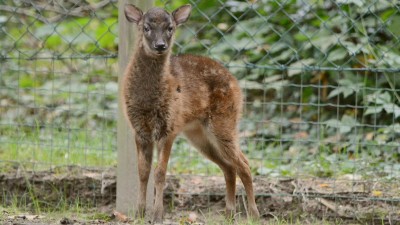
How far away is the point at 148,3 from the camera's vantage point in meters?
6.48

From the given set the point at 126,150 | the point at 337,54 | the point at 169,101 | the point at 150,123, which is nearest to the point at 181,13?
the point at 169,101

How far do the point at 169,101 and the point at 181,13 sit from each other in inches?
28.1

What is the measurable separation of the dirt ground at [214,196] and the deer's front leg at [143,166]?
617 mm

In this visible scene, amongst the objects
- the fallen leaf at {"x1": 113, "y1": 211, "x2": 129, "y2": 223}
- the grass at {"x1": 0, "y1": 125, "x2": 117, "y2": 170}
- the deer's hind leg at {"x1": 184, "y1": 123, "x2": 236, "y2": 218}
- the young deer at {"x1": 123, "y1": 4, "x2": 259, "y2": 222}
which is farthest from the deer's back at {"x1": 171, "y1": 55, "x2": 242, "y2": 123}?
the grass at {"x1": 0, "y1": 125, "x2": 117, "y2": 170}

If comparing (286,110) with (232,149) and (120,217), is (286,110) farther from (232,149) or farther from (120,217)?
(120,217)

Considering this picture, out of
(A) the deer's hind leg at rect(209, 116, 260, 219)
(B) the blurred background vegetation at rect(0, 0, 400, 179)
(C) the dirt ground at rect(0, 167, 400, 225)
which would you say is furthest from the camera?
(B) the blurred background vegetation at rect(0, 0, 400, 179)

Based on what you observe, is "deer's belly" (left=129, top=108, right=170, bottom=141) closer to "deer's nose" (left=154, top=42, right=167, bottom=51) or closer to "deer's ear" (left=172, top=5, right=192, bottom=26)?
"deer's nose" (left=154, top=42, right=167, bottom=51)

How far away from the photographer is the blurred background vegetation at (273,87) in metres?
7.52

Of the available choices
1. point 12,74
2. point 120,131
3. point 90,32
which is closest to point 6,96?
point 12,74

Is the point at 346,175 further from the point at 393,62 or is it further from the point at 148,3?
the point at 148,3

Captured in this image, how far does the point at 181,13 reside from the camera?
20.9 feet

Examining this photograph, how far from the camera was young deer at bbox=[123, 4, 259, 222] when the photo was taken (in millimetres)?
→ 6098

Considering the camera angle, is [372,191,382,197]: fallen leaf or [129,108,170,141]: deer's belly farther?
[372,191,382,197]: fallen leaf

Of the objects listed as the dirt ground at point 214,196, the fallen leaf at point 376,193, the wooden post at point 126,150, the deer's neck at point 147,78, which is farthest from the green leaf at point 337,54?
the deer's neck at point 147,78
